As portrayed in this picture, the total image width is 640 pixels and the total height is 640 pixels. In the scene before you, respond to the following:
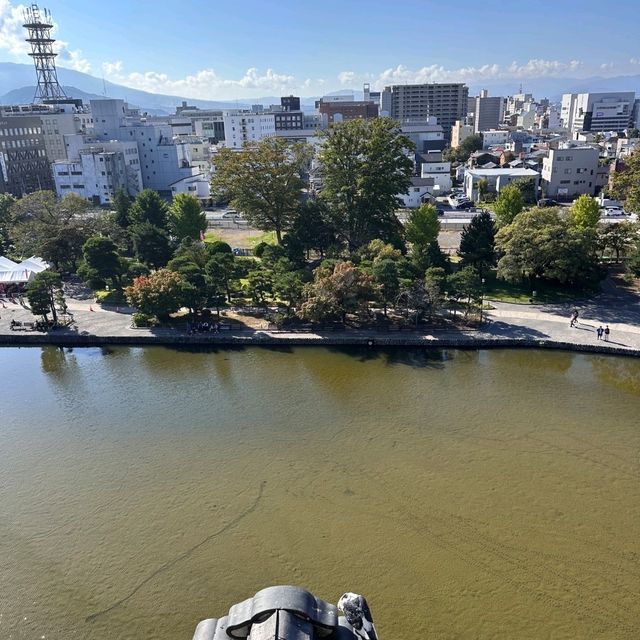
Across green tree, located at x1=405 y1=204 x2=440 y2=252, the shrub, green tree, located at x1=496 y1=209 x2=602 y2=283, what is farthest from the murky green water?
green tree, located at x1=405 y1=204 x2=440 y2=252

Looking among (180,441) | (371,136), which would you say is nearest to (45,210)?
(371,136)

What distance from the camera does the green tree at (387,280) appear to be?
25.0 m

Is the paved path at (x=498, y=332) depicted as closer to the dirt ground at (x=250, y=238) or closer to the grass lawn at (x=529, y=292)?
the grass lawn at (x=529, y=292)

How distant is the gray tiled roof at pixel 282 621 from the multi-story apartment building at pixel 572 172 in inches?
2170

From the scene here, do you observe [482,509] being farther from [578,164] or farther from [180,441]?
[578,164]

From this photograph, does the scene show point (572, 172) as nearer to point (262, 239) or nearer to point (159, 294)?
point (262, 239)

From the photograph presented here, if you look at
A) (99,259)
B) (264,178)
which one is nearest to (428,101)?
(264,178)

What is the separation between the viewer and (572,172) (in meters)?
53.9

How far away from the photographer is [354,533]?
13.4 meters

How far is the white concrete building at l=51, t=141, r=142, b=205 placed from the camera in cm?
5603

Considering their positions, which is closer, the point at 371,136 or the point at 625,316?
the point at 625,316

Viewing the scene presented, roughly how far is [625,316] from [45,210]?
35724mm

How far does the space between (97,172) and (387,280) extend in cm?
4391

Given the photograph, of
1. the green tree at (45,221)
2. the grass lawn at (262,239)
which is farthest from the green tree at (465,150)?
the green tree at (45,221)
